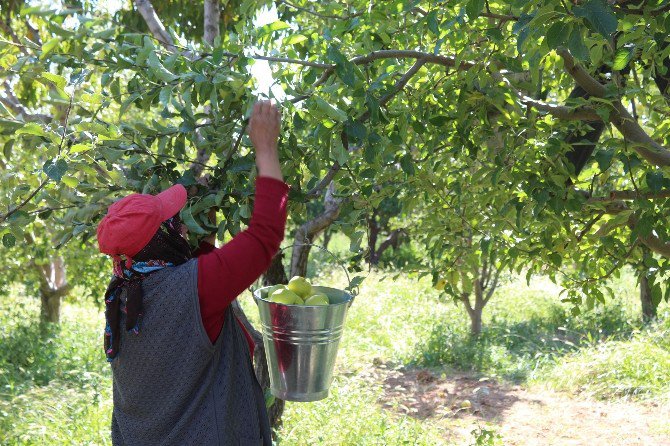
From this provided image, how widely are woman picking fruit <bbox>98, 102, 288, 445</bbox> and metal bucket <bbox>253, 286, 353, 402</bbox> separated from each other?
10cm

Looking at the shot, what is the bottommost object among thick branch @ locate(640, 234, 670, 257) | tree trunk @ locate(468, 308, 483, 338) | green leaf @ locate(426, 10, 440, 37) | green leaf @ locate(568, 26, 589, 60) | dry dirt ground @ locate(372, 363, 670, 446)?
dry dirt ground @ locate(372, 363, 670, 446)

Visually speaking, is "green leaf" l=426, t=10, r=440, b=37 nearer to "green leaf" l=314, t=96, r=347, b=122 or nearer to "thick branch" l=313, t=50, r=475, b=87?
"thick branch" l=313, t=50, r=475, b=87

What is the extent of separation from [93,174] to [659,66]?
6.58 ft

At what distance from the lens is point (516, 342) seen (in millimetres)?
8164

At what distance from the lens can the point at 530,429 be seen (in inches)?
217

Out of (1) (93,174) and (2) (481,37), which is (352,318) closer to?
(2) (481,37)

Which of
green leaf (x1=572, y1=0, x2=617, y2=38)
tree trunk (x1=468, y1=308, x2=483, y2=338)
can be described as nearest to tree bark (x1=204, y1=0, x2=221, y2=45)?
green leaf (x1=572, y1=0, x2=617, y2=38)

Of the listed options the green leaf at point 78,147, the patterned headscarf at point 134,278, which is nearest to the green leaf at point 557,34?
the patterned headscarf at point 134,278

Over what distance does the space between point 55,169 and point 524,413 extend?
5.01 metres

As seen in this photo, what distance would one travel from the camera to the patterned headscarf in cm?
Result: 175

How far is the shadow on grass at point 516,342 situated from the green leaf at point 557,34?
5777mm

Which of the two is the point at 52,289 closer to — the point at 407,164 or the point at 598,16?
the point at 407,164

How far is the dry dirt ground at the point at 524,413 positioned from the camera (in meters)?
5.24

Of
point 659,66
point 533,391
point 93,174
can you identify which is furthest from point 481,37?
point 533,391
